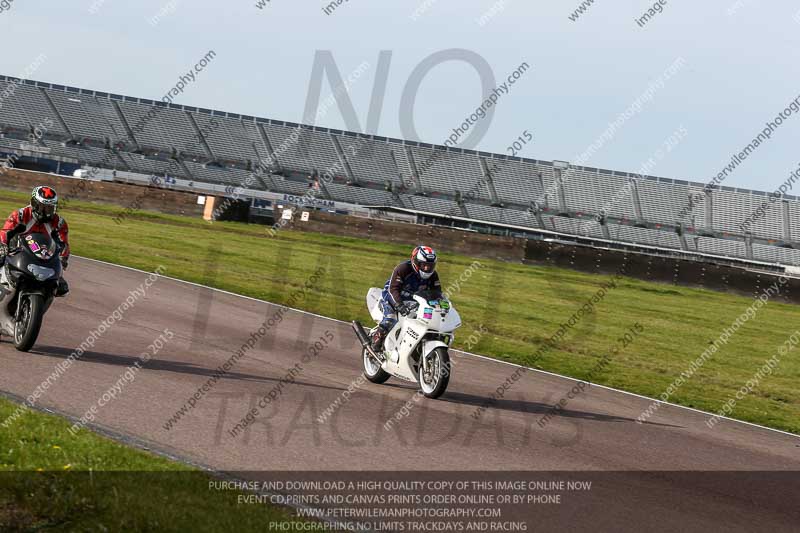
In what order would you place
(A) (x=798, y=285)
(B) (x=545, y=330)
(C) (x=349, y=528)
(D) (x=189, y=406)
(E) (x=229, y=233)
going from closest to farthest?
(C) (x=349, y=528)
(D) (x=189, y=406)
(B) (x=545, y=330)
(A) (x=798, y=285)
(E) (x=229, y=233)

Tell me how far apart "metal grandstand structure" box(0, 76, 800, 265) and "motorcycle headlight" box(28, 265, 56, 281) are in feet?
163

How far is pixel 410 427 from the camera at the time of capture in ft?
30.9

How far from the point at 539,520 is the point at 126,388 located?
16.1 feet

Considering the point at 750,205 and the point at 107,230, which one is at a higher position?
the point at 750,205

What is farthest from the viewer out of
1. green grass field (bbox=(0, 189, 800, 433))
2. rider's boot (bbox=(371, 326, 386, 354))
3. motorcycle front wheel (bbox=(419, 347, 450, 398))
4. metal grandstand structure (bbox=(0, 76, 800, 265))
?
metal grandstand structure (bbox=(0, 76, 800, 265))

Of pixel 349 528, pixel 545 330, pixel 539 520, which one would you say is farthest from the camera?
pixel 545 330

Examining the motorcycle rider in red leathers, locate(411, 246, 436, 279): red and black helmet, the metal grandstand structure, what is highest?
the metal grandstand structure

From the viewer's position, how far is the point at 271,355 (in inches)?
528

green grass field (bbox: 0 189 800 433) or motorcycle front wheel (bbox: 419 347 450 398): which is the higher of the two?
green grass field (bbox: 0 189 800 433)

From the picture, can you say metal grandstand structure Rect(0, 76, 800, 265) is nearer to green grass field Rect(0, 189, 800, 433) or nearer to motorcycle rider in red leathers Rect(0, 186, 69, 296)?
green grass field Rect(0, 189, 800, 433)

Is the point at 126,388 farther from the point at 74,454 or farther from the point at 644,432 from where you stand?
the point at 644,432

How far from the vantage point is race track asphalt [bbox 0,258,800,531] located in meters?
7.64

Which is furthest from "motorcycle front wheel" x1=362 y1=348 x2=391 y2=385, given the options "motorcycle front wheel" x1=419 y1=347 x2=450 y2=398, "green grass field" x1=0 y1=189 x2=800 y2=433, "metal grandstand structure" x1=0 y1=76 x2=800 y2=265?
"metal grandstand structure" x1=0 y1=76 x2=800 y2=265

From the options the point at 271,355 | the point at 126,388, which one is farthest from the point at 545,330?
the point at 126,388
